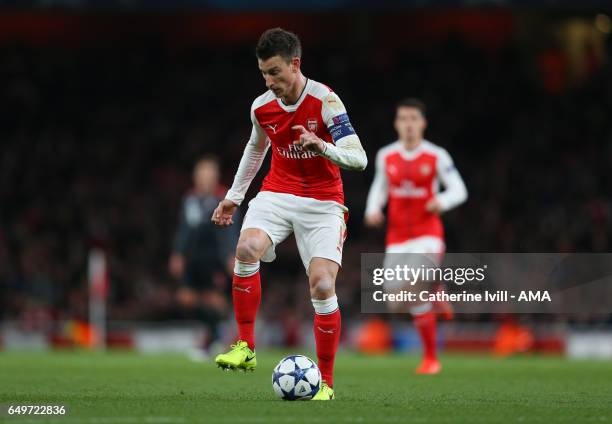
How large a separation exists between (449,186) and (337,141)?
4049 millimetres

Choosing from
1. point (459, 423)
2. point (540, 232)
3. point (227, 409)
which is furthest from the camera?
point (540, 232)

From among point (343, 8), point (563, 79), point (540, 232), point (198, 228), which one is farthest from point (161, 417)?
point (563, 79)

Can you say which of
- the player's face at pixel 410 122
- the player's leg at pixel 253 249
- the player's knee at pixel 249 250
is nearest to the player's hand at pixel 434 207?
the player's face at pixel 410 122

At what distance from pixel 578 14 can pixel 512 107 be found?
298 centimetres

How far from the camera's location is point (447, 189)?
35.3 ft

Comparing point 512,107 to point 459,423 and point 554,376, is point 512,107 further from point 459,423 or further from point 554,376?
point 459,423

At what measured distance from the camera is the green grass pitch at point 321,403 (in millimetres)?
5879

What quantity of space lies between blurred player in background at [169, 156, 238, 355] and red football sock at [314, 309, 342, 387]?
6.34 meters

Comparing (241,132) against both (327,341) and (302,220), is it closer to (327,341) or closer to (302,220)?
(302,220)

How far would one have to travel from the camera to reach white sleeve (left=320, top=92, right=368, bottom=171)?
6.66m

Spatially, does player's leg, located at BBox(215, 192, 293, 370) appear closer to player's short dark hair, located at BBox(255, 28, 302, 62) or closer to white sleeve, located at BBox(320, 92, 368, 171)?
white sleeve, located at BBox(320, 92, 368, 171)

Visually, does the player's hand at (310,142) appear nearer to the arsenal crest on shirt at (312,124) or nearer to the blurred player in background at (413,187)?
the arsenal crest on shirt at (312,124)

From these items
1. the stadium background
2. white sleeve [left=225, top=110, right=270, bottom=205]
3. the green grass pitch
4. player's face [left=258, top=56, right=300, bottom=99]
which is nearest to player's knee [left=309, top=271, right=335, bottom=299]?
the green grass pitch

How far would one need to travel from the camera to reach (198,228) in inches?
538
